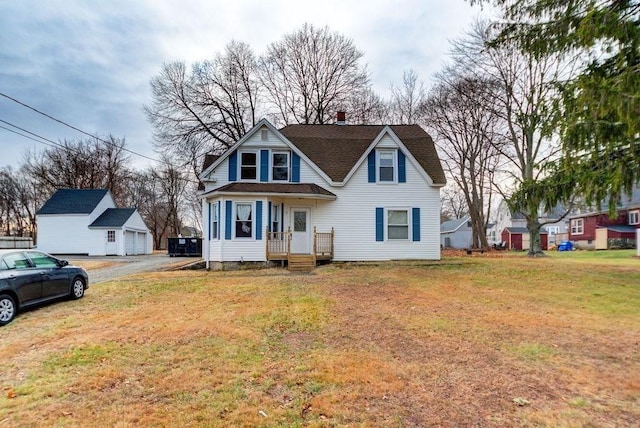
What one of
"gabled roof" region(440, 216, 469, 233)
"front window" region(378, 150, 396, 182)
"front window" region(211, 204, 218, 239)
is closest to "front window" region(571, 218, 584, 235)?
"gabled roof" region(440, 216, 469, 233)

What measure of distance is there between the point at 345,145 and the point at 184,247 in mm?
17258

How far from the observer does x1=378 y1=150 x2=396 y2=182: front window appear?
16.8 m

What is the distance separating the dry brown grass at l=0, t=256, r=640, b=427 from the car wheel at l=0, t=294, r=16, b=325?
0.60 ft

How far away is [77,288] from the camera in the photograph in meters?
9.32

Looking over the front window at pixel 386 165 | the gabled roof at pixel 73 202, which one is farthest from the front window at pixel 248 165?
the gabled roof at pixel 73 202

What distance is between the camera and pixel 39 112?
14680mm

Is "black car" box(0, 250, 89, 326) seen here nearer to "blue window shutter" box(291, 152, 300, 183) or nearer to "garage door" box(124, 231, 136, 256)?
"blue window shutter" box(291, 152, 300, 183)

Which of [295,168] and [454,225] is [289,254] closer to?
[295,168]

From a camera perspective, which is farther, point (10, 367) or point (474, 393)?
point (10, 367)

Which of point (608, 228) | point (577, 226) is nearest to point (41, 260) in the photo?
point (608, 228)

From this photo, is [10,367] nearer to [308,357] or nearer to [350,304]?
[308,357]

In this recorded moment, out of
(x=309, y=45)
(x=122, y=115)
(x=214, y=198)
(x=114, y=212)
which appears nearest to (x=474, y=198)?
(x=309, y=45)

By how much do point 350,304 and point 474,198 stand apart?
26354 mm

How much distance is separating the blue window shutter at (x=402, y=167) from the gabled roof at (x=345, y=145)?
109 cm
